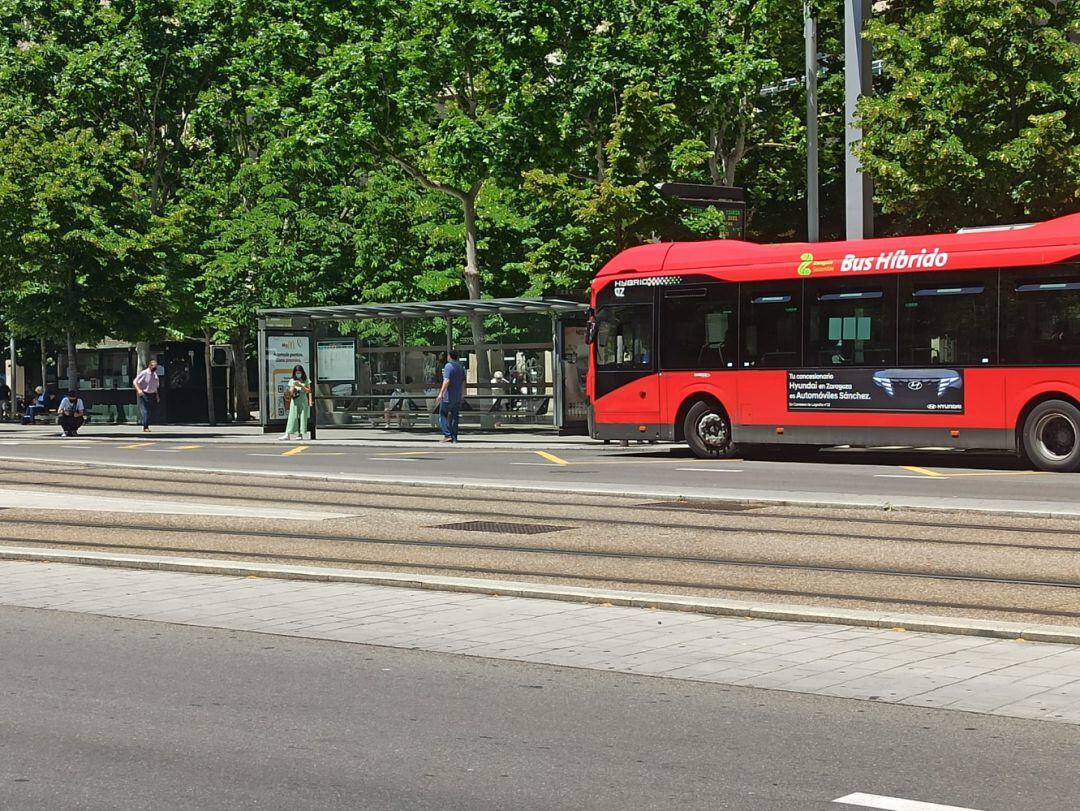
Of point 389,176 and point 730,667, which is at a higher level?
point 389,176

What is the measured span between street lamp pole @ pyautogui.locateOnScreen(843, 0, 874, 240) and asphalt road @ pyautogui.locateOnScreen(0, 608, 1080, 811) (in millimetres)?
20940

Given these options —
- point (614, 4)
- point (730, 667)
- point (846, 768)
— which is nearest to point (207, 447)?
point (614, 4)

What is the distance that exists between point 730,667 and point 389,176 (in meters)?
37.1

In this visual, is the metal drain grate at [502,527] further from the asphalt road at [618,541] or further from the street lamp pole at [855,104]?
the street lamp pole at [855,104]

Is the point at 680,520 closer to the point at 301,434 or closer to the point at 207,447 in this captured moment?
the point at 207,447

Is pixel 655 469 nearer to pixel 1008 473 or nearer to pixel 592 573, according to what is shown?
pixel 1008 473

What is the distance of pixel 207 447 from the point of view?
31391 millimetres

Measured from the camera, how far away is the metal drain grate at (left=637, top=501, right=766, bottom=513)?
1652 centimetres

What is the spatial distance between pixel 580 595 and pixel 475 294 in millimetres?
28303

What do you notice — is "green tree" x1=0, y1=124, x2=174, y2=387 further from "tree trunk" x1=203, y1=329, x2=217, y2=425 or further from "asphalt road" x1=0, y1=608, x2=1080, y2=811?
"asphalt road" x1=0, y1=608, x2=1080, y2=811

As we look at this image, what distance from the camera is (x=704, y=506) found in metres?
16.8

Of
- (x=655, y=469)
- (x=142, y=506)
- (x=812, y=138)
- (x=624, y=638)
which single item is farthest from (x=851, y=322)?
(x=624, y=638)

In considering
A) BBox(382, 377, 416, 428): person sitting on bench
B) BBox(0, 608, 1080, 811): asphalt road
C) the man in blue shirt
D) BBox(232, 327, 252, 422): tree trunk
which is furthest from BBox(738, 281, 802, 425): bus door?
BBox(232, 327, 252, 422): tree trunk

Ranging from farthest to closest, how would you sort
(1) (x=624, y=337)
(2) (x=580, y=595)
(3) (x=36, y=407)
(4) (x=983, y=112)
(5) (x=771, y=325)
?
(3) (x=36, y=407), (4) (x=983, y=112), (1) (x=624, y=337), (5) (x=771, y=325), (2) (x=580, y=595)
